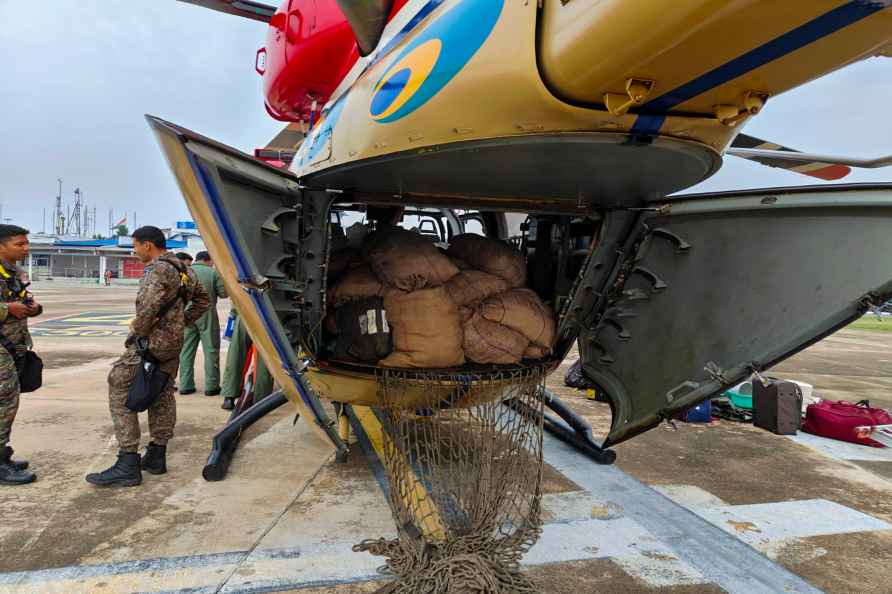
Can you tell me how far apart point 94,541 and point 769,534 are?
12.6 ft

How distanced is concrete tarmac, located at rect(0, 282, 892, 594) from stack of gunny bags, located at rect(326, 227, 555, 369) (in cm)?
110

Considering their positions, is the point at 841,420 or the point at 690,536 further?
the point at 841,420

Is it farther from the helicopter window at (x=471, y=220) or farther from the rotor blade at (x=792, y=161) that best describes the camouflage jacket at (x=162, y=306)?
the rotor blade at (x=792, y=161)

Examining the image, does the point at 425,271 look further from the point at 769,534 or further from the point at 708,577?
the point at 769,534

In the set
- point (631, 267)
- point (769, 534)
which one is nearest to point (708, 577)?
point (769, 534)

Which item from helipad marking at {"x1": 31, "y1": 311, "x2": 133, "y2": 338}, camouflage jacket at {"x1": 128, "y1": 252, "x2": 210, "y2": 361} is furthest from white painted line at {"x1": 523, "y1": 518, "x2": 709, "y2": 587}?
helipad marking at {"x1": 31, "y1": 311, "x2": 133, "y2": 338}

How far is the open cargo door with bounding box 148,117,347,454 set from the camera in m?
2.02

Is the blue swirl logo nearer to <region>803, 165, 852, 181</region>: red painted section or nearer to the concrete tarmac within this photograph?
the concrete tarmac

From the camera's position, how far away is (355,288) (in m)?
2.93

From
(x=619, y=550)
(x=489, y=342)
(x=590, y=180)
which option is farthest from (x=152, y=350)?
(x=619, y=550)

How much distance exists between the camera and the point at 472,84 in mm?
1708

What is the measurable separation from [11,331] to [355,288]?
107 inches

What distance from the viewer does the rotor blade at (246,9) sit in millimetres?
4719

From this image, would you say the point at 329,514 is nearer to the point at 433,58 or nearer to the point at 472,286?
the point at 472,286
